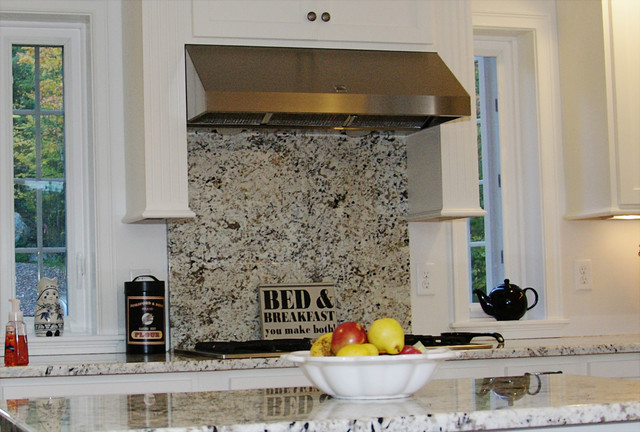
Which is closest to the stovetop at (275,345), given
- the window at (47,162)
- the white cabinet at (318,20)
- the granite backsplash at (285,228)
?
the granite backsplash at (285,228)

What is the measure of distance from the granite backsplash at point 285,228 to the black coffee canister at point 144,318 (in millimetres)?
143

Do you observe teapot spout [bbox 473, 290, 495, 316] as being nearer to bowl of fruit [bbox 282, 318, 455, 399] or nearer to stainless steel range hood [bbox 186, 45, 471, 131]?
stainless steel range hood [bbox 186, 45, 471, 131]

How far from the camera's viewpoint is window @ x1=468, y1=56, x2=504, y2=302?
410 cm

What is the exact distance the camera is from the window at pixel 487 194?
410 centimetres

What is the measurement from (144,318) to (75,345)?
31 cm

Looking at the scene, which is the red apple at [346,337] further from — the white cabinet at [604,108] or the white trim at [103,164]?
the white cabinet at [604,108]

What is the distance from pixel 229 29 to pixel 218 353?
44.8 inches

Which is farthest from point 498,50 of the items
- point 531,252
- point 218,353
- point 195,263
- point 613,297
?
point 218,353

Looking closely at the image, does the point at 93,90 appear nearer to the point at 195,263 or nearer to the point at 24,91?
the point at 24,91

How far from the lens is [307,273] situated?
3.71 m

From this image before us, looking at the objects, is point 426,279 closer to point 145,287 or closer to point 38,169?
point 145,287

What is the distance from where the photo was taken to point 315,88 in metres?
3.24

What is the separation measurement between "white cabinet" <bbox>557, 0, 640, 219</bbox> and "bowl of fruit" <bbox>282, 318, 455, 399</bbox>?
7.33ft

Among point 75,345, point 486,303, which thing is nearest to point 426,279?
point 486,303
